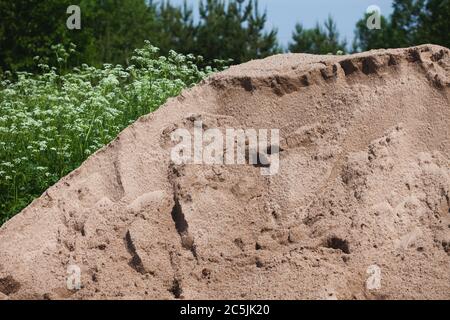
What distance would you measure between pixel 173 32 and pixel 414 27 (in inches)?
230

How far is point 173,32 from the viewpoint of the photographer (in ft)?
68.6

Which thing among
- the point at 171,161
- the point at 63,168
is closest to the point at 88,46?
the point at 63,168

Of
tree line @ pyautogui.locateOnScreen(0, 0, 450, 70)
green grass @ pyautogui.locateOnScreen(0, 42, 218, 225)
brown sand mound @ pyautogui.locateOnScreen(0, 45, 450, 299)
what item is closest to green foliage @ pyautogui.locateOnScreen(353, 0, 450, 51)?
tree line @ pyautogui.locateOnScreen(0, 0, 450, 70)

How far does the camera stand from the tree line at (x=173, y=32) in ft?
50.0

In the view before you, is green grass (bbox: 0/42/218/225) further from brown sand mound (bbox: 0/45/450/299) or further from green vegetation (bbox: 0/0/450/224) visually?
brown sand mound (bbox: 0/45/450/299)

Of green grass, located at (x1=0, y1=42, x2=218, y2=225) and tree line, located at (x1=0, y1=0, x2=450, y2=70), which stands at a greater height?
tree line, located at (x1=0, y1=0, x2=450, y2=70)

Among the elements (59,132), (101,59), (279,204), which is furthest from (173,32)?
(279,204)

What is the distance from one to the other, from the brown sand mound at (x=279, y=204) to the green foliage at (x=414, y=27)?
1198 centimetres

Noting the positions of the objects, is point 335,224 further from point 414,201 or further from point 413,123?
point 413,123

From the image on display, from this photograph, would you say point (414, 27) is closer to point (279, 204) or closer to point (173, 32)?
point (173, 32)

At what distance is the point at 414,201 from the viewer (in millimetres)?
5004

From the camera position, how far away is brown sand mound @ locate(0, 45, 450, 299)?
190 inches

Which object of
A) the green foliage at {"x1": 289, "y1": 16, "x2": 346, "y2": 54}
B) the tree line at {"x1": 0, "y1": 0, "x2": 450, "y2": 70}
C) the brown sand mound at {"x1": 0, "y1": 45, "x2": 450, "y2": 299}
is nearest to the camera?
the brown sand mound at {"x1": 0, "y1": 45, "x2": 450, "y2": 299}

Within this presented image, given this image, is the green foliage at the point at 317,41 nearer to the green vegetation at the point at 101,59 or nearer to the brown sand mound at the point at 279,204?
the green vegetation at the point at 101,59
